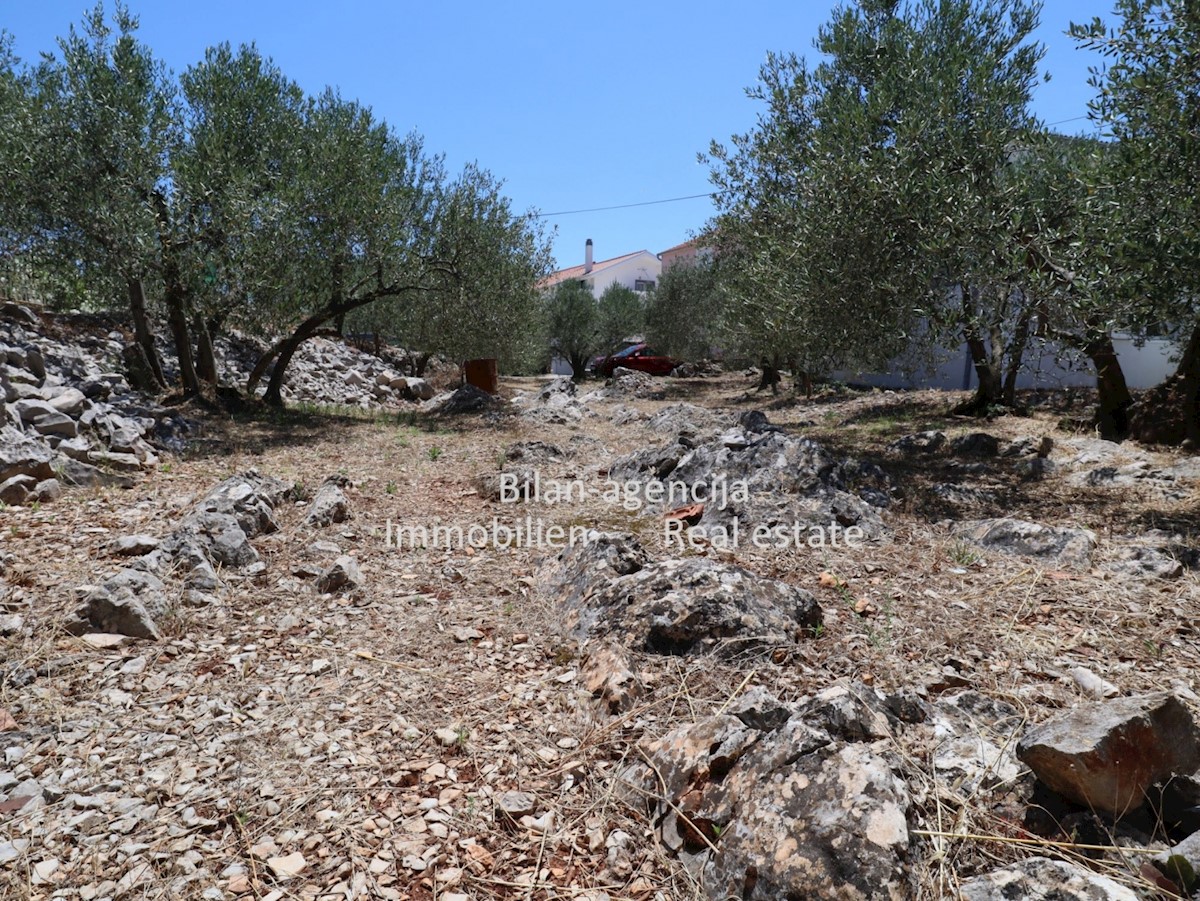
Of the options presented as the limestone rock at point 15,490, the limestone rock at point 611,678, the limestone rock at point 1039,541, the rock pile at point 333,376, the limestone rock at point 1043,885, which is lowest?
the limestone rock at point 1043,885

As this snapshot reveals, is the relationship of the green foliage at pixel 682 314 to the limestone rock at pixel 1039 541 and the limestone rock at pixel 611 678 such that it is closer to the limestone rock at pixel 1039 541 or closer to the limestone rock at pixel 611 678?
the limestone rock at pixel 1039 541

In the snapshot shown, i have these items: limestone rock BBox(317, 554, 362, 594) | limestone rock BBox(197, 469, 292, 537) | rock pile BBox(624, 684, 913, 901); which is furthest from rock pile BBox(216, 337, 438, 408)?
rock pile BBox(624, 684, 913, 901)

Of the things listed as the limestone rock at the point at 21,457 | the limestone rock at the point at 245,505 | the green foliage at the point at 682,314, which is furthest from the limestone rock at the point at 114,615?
the green foliage at the point at 682,314

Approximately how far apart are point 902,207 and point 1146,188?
2.19m

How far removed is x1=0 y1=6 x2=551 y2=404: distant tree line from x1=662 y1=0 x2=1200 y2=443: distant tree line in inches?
282

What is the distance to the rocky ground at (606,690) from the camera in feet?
7.80

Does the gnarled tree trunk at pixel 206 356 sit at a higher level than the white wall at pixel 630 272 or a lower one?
lower

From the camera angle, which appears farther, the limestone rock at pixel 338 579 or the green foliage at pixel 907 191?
the green foliage at pixel 907 191

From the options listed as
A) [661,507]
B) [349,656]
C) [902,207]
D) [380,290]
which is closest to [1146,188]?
[902,207]

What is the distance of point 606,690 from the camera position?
3498mm

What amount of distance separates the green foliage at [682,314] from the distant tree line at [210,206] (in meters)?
12.6

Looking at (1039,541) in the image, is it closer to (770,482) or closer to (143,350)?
(770,482)

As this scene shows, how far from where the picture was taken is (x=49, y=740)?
3139 millimetres

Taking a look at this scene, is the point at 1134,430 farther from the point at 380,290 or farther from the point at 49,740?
the point at 380,290
